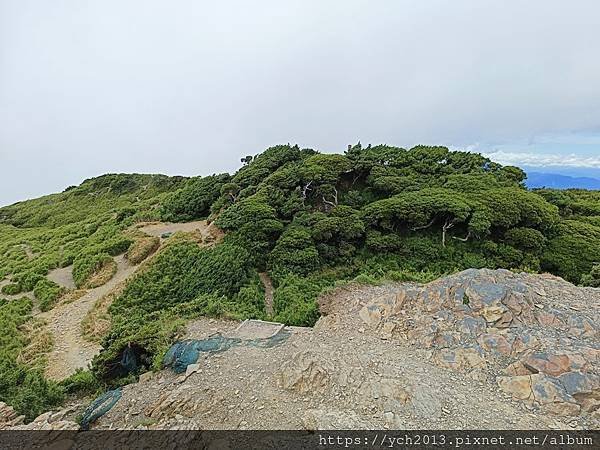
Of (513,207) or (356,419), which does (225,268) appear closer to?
(356,419)

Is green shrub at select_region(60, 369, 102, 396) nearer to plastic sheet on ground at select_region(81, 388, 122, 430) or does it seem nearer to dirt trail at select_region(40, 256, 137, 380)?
plastic sheet on ground at select_region(81, 388, 122, 430)

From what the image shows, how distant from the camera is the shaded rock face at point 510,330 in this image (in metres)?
6.33

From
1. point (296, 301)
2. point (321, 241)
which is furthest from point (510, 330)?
point (321, 241)

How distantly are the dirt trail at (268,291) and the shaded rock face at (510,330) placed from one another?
4.51 metres

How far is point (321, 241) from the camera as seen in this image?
16219 millimetres

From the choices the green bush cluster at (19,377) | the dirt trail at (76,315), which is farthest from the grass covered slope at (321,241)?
the green bush cluster at (19,377)

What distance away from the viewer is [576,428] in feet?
18.6

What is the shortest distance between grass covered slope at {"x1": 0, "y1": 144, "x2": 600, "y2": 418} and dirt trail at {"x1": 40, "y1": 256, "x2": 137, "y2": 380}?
106 centimetres

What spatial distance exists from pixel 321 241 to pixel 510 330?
9.25 m

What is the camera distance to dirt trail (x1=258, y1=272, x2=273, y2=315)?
44.0 feet

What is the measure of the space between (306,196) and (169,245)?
692 cm

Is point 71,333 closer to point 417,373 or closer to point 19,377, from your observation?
point 19,377

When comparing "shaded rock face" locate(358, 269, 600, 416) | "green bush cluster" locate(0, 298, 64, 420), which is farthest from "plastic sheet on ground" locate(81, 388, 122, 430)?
"shaded rock face" locate(358, 269, 600, 416)

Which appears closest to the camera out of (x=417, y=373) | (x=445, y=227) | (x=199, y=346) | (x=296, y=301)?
(x=417, y=373)
